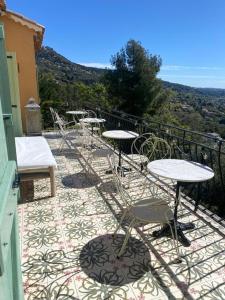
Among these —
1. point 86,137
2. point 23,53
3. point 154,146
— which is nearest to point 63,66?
point 23,53

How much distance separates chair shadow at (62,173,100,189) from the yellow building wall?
230cm

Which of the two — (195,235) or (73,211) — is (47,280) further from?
(195,235)

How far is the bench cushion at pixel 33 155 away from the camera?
331 cm

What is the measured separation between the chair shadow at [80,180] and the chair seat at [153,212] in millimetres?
1768

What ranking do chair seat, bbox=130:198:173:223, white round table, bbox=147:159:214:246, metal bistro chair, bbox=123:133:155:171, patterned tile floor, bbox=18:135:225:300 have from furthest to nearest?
metal bistro chair, bbox=123:133:155:171 < white round table, bbox=147:159:214:246 < chair seat, bbox=130:198:173:223 < patterned tile floor, bbox=18:135:225:300

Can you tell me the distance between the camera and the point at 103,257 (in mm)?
2359

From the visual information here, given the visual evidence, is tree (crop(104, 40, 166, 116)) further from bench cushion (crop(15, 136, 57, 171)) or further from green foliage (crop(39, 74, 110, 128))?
bench cushion (crop(15, 136, 57, 171))

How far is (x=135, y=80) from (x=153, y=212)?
16350 mm

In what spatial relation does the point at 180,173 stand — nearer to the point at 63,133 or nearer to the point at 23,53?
the point at 63,133

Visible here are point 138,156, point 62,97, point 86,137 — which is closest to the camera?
point 138,156

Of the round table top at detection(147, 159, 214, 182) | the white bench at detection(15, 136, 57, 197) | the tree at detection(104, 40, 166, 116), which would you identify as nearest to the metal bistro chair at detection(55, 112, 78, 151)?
the white bench at detection(15, 136, 57, 197)

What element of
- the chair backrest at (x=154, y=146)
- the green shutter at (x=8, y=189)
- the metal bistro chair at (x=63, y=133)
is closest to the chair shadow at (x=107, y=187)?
the chair backrest at (x=154, y=146)

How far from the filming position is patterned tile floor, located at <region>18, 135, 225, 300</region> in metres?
1.99

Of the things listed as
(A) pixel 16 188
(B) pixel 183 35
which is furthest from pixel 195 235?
(B) pixel 183 35
